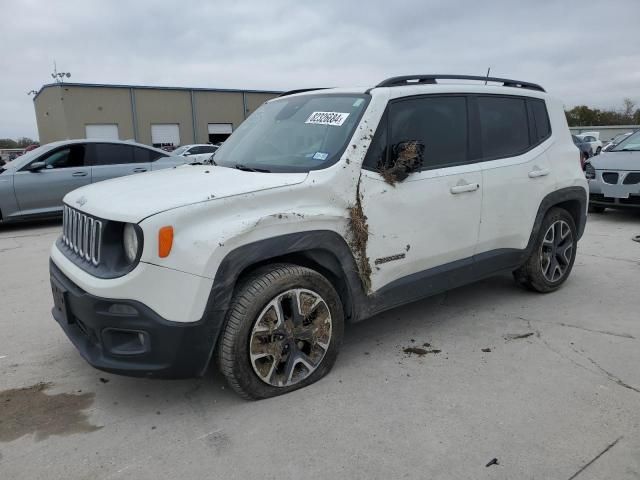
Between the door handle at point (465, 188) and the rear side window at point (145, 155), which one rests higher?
the rear side window at point (145, 155)

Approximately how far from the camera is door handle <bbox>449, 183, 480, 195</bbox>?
370 cm

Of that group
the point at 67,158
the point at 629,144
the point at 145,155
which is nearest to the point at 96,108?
the point at 145,155

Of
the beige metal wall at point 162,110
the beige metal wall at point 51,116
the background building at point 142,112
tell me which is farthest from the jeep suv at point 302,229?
the beige metal wall at point 162,110

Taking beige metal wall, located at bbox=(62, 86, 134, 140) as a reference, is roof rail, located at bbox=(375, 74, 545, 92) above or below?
below

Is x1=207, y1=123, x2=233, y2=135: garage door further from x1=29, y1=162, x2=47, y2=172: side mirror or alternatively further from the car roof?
the car roof

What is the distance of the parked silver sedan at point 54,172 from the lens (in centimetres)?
865

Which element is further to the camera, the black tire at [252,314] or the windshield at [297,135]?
the windshield at [297,135]

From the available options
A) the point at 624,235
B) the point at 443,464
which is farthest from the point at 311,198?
the point at 624,235

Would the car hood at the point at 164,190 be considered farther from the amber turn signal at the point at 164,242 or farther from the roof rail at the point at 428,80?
the roof rail at the point at 428,80

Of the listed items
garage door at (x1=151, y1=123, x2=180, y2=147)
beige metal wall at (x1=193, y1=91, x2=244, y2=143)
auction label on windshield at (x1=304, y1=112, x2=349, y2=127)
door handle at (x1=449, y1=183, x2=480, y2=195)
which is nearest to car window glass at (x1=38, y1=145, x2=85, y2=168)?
auction label on windshield at (x1=304, y1=112, x2=349, y2=127)

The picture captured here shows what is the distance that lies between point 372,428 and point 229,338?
Answer: 36.0 inches

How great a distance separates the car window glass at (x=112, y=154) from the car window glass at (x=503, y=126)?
7.51 metres

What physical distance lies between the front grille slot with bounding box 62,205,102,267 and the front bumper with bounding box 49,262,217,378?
0.23 m

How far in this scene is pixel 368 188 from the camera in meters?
3.26
